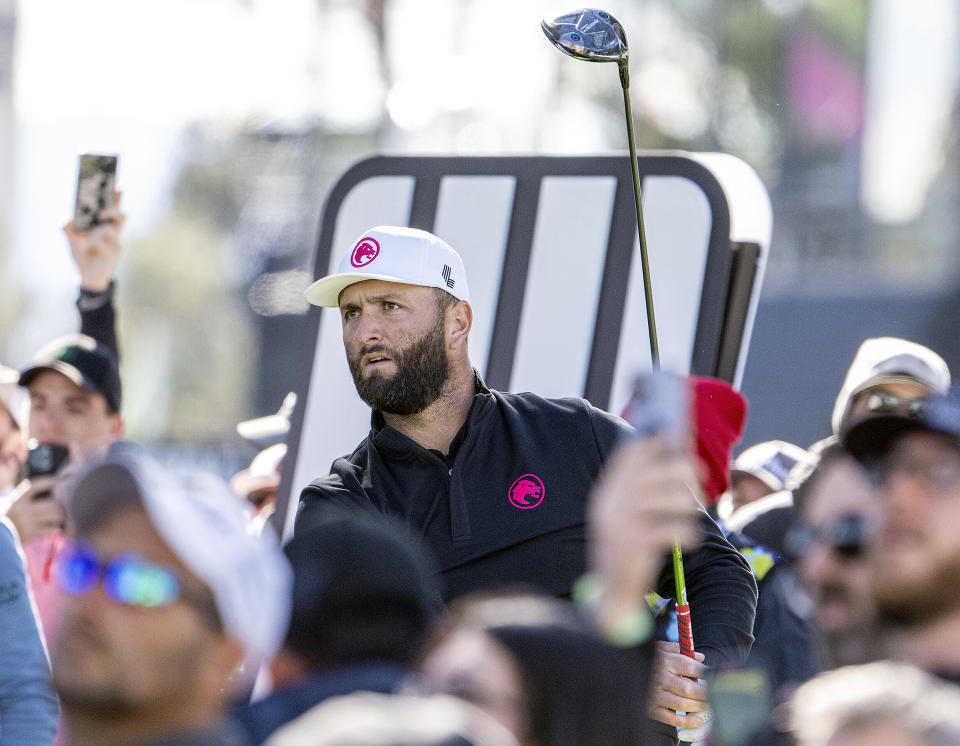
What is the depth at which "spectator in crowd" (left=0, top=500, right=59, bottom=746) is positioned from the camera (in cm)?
340

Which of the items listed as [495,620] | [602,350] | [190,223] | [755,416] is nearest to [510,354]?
[602,350]

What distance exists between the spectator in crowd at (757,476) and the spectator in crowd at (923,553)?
319 centimetres

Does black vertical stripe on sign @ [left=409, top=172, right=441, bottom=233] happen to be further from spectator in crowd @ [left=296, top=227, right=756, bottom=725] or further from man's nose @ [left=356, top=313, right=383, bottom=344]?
man's nose @ [left=356, top=313, right=383, bottom=344]

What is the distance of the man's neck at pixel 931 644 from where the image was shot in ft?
7.57

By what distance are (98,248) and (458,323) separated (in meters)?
1.80

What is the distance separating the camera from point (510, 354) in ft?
18.4

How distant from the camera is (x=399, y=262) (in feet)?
14.0

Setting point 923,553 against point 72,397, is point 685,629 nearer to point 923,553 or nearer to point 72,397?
point 923,553

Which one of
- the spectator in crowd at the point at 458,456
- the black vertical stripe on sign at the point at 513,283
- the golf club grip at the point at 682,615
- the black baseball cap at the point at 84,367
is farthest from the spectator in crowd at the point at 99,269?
the golf club grip at the point at 682,615

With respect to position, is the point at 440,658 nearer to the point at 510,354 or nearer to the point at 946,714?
the point at 946,714

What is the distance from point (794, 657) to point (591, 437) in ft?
3.15

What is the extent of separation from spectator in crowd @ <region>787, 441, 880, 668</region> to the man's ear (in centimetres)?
165

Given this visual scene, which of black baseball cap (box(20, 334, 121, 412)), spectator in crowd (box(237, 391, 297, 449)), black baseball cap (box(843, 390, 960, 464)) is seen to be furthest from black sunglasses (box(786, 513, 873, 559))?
spectator in crowd (box(237, 391, 297, 449))

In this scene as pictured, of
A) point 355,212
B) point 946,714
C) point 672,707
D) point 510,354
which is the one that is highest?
point 355,212
